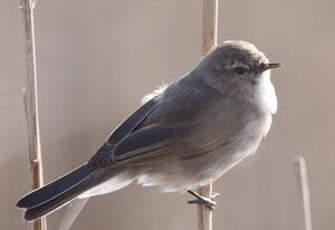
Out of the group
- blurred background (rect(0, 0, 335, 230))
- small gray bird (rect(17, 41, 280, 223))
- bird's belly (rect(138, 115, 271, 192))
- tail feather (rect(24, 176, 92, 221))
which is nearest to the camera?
tail feather (rect(24, 176, 92, 221))

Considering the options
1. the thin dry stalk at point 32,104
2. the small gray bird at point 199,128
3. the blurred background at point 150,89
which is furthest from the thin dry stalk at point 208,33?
the blurred background at point 150,89

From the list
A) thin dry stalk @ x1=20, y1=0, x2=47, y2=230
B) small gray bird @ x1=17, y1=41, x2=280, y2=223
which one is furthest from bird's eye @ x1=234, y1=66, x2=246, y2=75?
thin dry stalk @ x1=20, y1=0, x2=47, y2=230

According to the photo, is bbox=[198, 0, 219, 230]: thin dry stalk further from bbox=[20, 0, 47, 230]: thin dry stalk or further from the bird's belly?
bbox=[20, 0, 47, 230]: thin dry stalk

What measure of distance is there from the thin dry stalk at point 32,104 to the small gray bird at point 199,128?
382mm

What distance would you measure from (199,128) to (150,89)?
3.17 ft

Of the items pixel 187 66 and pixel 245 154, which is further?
pixel 187 66

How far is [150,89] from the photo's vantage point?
4121 millimetres

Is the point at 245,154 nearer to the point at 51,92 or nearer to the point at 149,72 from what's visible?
the point at 149,72

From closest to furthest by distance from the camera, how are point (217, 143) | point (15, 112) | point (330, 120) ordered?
1. point (217, 143)
2. point (15, 112)
3. point (330, 120)

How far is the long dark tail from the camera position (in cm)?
269

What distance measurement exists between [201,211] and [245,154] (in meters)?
0.35

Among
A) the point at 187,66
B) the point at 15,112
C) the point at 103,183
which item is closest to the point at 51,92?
the point at 15,112

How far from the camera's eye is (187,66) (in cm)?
422

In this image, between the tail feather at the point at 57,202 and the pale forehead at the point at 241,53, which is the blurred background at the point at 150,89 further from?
the tail feather at the point at 57,202
